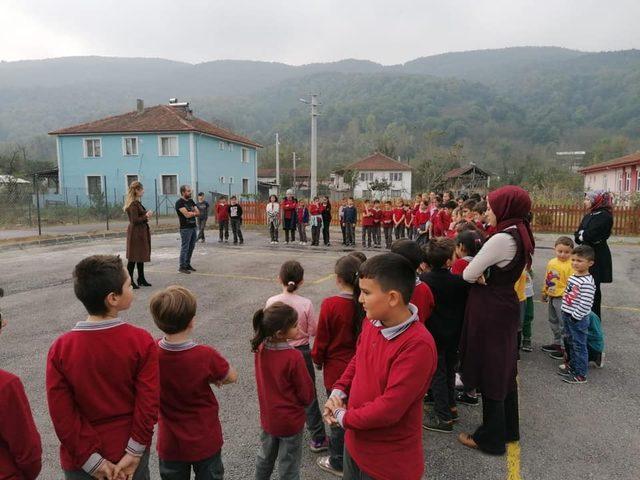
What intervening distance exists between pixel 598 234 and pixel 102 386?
5.48m

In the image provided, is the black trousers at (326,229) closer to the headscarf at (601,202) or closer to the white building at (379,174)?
the headscarf at (601,202)

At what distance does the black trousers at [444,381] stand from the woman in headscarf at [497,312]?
0.98 feet

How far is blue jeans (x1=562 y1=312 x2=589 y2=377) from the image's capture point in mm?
4426

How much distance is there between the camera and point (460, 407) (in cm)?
409

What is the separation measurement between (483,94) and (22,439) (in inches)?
5344

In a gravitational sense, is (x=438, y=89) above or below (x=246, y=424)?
above

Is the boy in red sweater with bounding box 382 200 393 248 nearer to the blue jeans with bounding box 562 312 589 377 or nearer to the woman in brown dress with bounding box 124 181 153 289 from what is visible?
the woman in brown dress with bounding box 124 181 153 289

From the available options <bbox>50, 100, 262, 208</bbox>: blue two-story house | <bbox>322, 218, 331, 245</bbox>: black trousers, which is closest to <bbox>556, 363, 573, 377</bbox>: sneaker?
<bbox>322, 218, 331, 245</bbox>: black trousers

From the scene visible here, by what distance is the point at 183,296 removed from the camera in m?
2.39

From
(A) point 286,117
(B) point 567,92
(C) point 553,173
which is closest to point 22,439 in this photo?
(C) point 553,173

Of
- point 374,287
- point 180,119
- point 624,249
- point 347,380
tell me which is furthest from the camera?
point 180,119

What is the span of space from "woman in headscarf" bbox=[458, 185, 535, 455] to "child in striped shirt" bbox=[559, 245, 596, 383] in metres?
1.54

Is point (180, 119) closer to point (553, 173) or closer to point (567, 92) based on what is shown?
point (553, 173)

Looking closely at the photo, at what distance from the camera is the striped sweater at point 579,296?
4.37 meters
